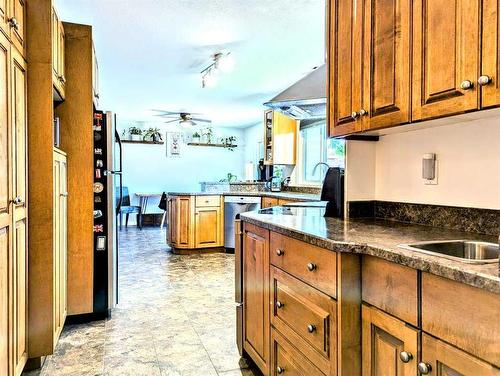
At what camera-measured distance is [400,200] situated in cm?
186

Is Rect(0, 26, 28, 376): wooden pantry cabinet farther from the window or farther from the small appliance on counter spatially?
the window

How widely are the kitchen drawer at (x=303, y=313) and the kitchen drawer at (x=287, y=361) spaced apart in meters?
0.04

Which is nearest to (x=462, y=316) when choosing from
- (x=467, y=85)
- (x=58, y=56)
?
(x=467, y=85)

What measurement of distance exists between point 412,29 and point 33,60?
1831mm

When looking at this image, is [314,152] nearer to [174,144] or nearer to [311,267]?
[174,144]

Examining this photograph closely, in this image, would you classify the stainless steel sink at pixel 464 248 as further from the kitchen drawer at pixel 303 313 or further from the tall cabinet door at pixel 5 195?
the tall cabinet door at pixel 5 195

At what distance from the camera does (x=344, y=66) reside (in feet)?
5.58

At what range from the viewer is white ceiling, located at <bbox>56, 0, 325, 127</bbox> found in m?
2.79

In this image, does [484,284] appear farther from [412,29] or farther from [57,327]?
[57,327]

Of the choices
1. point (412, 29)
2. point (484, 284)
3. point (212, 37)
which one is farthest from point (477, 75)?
point (212, 37)

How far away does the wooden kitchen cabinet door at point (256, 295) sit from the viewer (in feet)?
5.88

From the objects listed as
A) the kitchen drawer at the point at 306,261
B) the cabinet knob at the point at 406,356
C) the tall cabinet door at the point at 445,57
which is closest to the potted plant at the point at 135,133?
the kitchen drawer at the point at 306,261

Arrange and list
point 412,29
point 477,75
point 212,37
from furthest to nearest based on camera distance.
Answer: point 212,37 < point 412,29 < point 477,75

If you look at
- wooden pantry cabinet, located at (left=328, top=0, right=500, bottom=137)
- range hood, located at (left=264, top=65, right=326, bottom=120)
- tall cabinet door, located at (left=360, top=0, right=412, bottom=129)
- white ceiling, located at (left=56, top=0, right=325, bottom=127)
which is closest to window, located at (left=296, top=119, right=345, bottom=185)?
white ceiling, located at (left=56, top=0, right=325, bottom=127)
